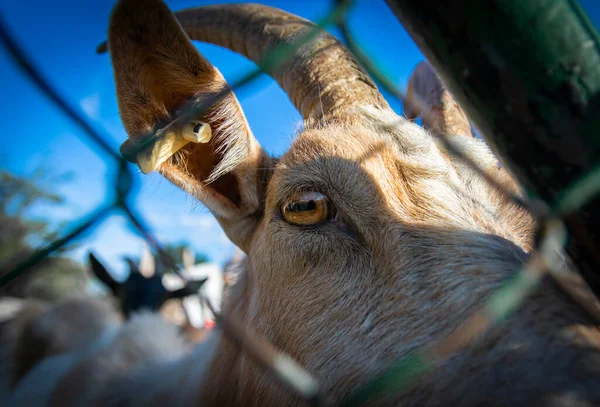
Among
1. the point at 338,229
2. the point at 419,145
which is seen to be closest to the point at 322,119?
the point at 419,145

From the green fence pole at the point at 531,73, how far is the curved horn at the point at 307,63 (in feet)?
6.56

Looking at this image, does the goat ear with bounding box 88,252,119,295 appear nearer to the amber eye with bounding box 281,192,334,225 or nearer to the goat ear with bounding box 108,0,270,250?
the goat ear with bounding box 108,0,270,250

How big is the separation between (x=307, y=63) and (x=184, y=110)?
1.19 m

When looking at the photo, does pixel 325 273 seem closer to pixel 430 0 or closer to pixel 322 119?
pixel 322 119

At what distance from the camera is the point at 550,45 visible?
0.91 metres

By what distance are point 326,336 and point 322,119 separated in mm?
1502

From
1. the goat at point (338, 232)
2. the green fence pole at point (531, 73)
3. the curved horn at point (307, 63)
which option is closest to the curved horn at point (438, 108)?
the goat at point (338, 232)

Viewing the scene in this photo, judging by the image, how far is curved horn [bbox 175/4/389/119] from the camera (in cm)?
306

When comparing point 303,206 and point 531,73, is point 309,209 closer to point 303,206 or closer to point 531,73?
point 303,206

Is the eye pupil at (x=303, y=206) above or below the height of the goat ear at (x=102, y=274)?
below

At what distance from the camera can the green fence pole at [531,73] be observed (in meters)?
0.91

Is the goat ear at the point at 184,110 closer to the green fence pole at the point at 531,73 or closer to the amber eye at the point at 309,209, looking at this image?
the amber eye at the point at 309,209

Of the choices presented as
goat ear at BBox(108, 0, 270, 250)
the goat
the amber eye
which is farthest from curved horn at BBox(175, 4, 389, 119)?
the amber eye

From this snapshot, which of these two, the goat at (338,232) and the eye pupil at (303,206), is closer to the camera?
the goat at (338,232)
